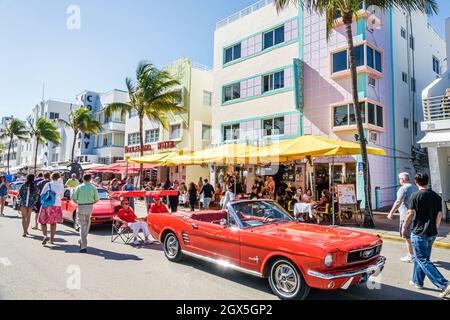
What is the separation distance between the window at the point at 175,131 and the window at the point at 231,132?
503cm

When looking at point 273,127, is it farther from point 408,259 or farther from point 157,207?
point 408,259

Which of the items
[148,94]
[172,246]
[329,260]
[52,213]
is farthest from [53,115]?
[329,260]

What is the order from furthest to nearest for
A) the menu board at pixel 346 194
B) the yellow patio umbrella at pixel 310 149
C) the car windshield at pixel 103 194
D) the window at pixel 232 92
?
the window at pixel 232 92, the menu board at pixel 346 194, the car windshield at pixel 103 194, the yellow patio umbrella at pixel 310 149

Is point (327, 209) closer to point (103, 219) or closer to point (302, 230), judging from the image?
point (302, 230)

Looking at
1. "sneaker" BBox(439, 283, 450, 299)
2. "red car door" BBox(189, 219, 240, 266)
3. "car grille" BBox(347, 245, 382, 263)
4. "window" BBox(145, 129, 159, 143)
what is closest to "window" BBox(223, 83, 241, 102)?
"window" BBox(145, 129, 159, 143)

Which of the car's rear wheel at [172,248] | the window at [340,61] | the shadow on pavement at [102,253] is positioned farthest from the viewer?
the window at [340,61]

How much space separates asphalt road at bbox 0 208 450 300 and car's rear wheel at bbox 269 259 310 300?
0.19 metres

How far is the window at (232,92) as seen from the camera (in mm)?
22603

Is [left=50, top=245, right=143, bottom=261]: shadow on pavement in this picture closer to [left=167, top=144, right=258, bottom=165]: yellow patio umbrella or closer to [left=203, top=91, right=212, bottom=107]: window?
[left=167, top=144, right=258, bottom=165]: yellow patio umbrella

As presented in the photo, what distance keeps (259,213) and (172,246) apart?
2.05 m

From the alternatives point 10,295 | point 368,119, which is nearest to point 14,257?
point 10,295

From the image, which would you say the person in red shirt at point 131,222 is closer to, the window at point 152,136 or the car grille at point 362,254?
the car grille at point 362,254

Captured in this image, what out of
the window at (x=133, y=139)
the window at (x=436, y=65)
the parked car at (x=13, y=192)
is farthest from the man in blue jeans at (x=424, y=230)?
the window at (x=133, y=139)

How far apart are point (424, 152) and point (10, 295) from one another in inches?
932
